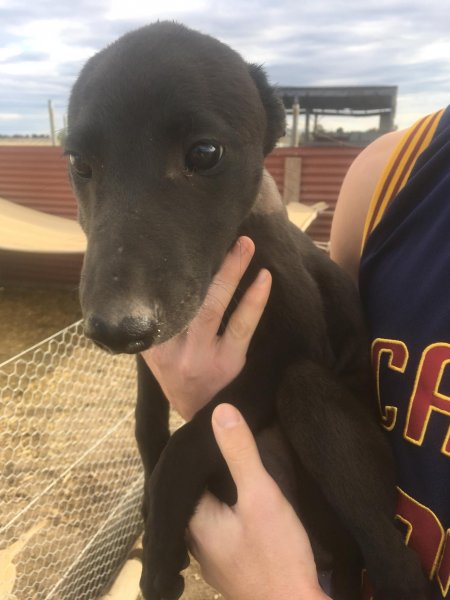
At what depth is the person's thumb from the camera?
1.01 metres

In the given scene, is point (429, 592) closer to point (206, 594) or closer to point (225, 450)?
point (225, 450)

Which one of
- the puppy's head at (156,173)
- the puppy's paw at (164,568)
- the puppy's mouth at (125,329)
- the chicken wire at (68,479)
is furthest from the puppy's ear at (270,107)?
the chicken wire at (68,479)

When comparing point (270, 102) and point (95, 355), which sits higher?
point (270, 102)

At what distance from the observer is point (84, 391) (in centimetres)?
364

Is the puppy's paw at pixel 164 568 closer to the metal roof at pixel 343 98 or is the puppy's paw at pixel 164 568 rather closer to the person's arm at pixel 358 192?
the person's arm at pixel 358 192

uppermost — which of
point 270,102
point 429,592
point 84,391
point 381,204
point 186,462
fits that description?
point 270,102

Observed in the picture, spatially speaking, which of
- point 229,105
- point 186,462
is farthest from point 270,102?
point 186,462

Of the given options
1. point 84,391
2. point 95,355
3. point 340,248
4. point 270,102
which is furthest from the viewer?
point 95,355

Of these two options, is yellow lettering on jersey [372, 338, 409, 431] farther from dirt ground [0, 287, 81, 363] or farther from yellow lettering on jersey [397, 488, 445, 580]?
dirt ground [0, 287, 81, 363]

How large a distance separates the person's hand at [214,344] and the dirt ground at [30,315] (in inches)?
129

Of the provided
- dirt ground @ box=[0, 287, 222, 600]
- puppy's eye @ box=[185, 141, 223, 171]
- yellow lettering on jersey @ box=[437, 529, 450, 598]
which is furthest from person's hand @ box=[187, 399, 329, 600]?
dirt ground @ box=[0, 287, 222, 600]

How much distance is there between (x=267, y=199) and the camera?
4.66 feet

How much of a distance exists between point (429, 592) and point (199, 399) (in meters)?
0.58

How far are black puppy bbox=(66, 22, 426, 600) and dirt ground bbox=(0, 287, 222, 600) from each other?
335 cm
